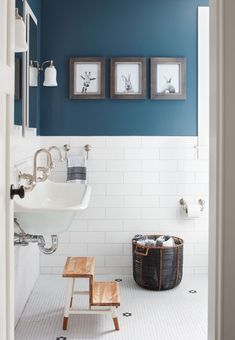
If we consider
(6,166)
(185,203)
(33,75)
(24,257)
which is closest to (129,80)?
(33,75)

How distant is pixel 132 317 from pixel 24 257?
923 millimetres

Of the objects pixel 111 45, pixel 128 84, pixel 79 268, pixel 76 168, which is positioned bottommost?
pixel 79 268

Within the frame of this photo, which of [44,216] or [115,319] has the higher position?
[44,216]

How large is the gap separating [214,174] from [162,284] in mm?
2311

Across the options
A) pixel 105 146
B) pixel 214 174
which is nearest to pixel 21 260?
pixel 105 146

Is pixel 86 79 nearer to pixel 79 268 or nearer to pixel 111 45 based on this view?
pixel 111 45

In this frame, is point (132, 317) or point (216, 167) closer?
point (216, 167)

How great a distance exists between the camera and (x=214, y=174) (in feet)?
5.25

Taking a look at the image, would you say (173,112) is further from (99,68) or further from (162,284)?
(162,284)

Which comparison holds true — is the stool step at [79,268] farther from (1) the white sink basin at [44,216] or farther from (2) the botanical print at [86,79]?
(2) the botanical print at [86,79]

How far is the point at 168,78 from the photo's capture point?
161 inches

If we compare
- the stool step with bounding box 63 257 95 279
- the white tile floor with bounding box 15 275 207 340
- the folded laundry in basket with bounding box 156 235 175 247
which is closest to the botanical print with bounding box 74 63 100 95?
the folded laundry in basket with bounding box 156 235 175 247

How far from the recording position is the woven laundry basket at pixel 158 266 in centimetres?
368

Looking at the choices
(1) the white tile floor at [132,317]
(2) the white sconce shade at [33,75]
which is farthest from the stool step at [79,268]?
(2) the white sconce shade at [33,75]
